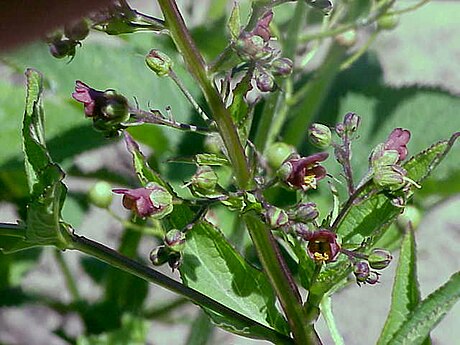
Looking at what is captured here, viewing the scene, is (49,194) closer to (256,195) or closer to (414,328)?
(256,195)

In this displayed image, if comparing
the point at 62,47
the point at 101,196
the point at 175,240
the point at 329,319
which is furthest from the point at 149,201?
the point at 101,196

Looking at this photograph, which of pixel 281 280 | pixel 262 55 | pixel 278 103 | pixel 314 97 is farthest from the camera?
pixel 314 97

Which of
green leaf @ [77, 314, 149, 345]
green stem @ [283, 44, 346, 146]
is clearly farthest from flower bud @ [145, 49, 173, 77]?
green leaf @ [77, 314, 149, 345]

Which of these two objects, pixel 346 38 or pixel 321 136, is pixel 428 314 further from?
pixel 346 38

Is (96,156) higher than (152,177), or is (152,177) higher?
(96,156)

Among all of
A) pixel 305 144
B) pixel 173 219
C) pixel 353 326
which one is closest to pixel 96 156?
pixel 353 326

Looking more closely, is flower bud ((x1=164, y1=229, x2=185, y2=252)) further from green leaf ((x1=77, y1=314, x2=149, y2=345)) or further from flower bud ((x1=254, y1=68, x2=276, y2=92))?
green leaf ((x1=77, y1=314, x2=149, y2=345))
